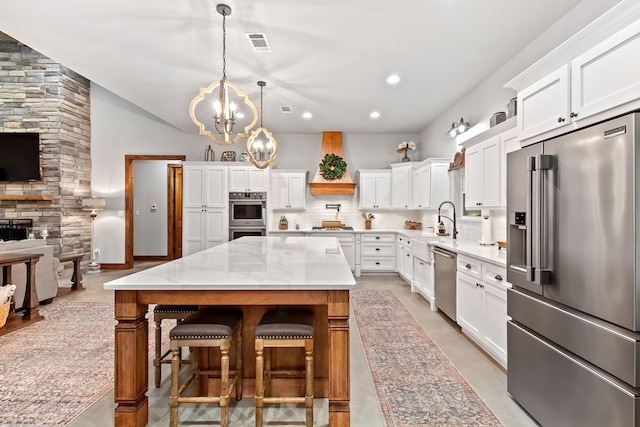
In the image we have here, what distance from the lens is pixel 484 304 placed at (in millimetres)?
2840

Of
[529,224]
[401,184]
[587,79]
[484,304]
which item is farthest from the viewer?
[401,184]

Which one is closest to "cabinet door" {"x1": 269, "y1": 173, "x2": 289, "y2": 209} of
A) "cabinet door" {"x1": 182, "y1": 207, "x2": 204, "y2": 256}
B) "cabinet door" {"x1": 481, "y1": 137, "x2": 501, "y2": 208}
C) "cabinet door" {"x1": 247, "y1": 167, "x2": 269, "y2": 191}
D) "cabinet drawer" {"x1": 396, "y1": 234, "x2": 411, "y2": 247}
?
"cabinet door" {"x1": 247, "y1": 167, "x2": 269, "y2": 191}

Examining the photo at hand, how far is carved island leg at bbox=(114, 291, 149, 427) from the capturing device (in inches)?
68.6

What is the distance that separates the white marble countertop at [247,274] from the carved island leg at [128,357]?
0.46 ft

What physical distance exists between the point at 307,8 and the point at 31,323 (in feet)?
14.6

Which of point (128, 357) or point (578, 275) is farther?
point (128, 357)

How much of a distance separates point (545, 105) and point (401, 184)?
4.32m

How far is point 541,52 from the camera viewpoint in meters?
3.07

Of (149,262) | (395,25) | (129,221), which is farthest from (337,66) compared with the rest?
(149,262)

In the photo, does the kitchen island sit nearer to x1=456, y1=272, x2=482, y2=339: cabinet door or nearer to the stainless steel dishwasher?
x1=456, y1=272, x2=482, y2=339: cabinet door

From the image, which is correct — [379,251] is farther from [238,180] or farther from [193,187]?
[193,187]

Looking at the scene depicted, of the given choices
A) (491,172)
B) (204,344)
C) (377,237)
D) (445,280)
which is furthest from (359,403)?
(377,237)

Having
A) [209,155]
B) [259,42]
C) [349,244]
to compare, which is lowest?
[349,244]

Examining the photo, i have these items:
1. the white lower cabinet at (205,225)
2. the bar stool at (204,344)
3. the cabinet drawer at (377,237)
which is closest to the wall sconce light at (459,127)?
the cabinet drawer at (377,237)
